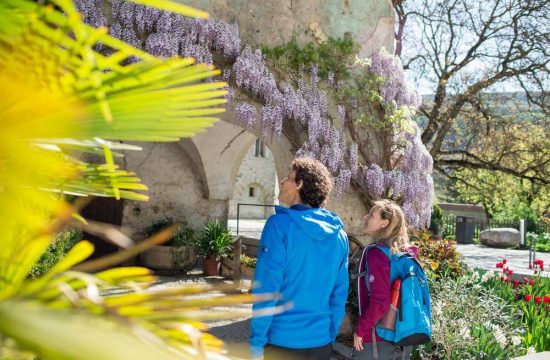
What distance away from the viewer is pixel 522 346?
4488 millimetres

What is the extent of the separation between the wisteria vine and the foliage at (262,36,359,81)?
11 centimetres

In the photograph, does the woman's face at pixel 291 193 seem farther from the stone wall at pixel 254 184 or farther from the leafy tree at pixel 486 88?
the stone wall at pixel 254 184

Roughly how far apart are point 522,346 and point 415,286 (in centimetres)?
181

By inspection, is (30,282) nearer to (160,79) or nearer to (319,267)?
(160,79)

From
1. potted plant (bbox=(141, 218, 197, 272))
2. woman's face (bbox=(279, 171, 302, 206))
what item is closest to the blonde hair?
woman's face (bbox=(279, 171, 302, 206))

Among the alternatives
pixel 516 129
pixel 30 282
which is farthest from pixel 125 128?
pixel 516 129

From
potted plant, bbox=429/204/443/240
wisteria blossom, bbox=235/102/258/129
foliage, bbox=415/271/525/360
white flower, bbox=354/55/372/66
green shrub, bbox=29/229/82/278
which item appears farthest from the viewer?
potted plant, bbox=429/204/443/240

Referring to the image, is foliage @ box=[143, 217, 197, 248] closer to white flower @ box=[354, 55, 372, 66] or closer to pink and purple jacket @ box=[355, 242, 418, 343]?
white flower @ box=[354, 55, 372, 66]

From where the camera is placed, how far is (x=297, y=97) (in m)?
6.67

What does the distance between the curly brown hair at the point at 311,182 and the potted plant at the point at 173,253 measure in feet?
22.8

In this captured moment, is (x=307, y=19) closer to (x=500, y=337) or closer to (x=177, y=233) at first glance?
(x=500, y=337)

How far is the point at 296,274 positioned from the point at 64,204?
7.19 feet

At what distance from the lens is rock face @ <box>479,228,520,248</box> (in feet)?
67.4

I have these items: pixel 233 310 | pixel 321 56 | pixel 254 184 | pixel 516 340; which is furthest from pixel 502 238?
pixel 233 310
